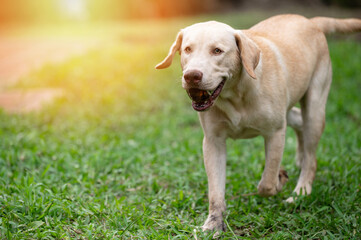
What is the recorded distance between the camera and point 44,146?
18.3 ft

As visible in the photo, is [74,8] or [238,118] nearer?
[238,118]

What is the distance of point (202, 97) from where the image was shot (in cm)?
347

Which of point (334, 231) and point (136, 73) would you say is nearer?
point (334, 231)

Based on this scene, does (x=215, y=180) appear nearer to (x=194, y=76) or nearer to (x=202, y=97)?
(x=202, y=97)

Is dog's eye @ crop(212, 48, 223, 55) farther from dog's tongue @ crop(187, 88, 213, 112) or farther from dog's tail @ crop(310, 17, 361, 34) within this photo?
dog's tail @ crop(310, 17, 361, 34)

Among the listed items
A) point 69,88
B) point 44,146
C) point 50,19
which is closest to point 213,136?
point 44,146

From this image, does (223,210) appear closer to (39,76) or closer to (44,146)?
(44,146)

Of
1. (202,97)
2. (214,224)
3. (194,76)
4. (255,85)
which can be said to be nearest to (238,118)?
(255,85)

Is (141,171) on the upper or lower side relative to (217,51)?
lower

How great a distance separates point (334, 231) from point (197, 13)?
72.5ft

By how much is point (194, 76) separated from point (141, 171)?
211 centimetres

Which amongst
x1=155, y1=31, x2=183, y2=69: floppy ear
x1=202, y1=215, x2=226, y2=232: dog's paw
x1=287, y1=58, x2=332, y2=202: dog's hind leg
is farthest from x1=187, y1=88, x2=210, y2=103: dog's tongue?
x1=287, y1=58, x2=332, y2=202: dog's hind leg

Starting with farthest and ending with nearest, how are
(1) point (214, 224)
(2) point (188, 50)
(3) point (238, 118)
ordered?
1. (3) point (238, 118)
2. (1) point (214, 224)
3. (2) point (188, 50)

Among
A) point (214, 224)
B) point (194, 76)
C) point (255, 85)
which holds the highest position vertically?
point (194, 76)
